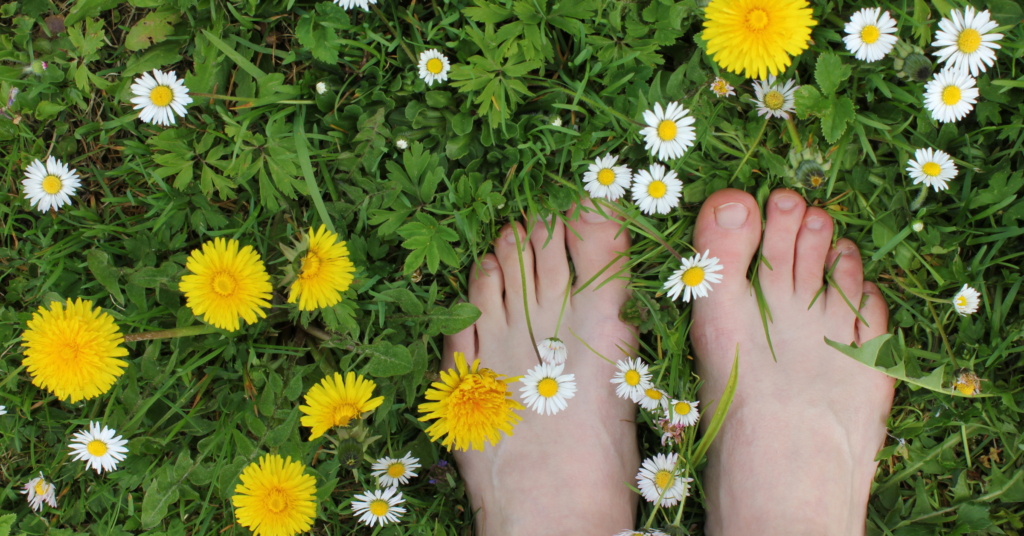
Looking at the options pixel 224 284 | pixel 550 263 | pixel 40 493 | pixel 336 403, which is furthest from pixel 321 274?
pixel 40 493

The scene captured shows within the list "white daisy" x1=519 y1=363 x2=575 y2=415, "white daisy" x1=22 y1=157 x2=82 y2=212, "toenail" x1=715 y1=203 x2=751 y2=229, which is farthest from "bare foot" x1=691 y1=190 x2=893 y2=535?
"white daisy" x1=22 y1=157 x2=82 y2=212

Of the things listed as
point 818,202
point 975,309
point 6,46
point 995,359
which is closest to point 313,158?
point 6,46

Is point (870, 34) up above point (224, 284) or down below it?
above

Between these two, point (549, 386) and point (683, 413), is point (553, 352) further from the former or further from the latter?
point (683, 413)

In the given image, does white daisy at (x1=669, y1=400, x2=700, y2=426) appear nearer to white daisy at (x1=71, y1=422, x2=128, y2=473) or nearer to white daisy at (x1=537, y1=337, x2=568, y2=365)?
white daisy at (x1=537, y1=337, x2=568, y2=365)

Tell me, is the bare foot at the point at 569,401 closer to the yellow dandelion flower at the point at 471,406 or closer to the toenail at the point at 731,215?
the toenail at the point at 731,215

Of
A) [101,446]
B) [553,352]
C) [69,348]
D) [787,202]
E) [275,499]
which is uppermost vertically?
[787,202]
